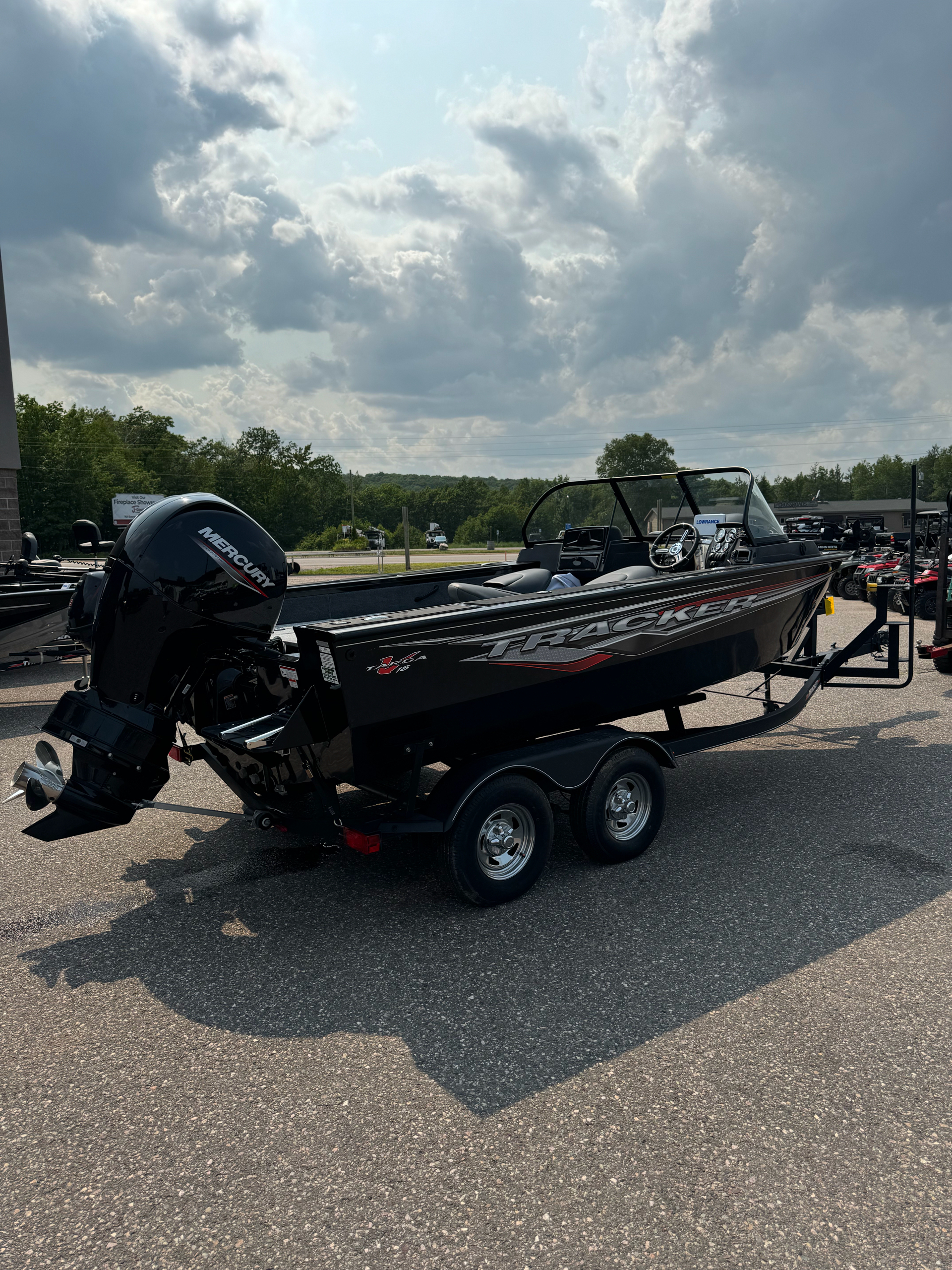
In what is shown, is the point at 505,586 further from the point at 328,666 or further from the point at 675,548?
the point at 328,666

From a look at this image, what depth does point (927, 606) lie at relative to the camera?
1220cm

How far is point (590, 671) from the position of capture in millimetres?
4066

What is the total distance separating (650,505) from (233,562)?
3678mm

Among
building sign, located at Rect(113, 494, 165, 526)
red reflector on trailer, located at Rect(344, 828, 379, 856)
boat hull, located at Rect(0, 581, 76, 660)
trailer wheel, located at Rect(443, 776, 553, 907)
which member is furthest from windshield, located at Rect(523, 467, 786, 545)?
building sign, located at Rect(113, 494, 165, 526)

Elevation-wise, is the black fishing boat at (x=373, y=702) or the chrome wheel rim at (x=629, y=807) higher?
the black fishing boat at (x=373, y=702)

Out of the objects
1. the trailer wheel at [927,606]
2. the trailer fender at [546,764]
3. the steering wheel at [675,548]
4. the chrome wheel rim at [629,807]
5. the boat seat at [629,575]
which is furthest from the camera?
the trailer wheel at [927,606]

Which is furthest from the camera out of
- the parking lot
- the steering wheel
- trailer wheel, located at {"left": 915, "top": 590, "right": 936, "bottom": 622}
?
trailer wheel, located at {"left": 915, "top": 590, "right": 936, "bottom": 622}

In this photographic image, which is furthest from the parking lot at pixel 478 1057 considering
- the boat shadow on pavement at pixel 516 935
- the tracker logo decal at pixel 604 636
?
the tracker logo decal at pixel 604 636

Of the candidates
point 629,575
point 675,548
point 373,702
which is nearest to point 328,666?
point 373,702

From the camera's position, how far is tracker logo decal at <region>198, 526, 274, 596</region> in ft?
12.0

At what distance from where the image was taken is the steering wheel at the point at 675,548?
5.56m

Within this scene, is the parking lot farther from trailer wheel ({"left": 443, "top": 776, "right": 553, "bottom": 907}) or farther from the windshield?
the windshield

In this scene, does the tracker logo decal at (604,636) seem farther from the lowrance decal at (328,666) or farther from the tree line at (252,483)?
the tree line at (252,483)

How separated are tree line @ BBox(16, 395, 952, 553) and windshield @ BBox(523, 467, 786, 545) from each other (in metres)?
30.3
